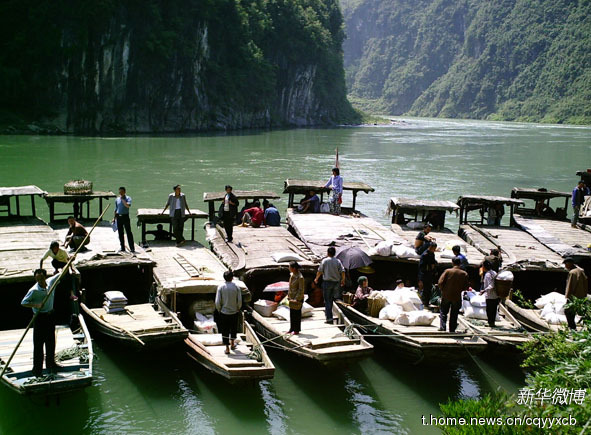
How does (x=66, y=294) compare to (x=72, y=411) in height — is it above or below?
above

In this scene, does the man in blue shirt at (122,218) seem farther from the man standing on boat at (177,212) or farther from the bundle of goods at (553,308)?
the bundle of goods at (553,308)

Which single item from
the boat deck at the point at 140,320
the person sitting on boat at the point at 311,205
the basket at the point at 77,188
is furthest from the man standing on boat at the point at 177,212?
the person sitting on boat at the point at 311,205

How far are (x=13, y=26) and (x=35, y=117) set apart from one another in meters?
8.12

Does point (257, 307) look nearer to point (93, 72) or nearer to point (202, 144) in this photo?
point (202, 144)

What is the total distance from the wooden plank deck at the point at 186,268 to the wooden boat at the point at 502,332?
4174mm

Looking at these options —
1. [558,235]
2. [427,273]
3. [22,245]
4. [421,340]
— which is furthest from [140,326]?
[558,235]

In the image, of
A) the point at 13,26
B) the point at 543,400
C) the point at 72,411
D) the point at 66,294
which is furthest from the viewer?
the point at 13,26

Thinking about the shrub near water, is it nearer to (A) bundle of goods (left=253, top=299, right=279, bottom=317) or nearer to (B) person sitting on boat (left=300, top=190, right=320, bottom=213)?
(A) bundle of goods (left=253, top=299, right=279, bottom=317)

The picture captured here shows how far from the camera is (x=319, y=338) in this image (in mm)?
10461

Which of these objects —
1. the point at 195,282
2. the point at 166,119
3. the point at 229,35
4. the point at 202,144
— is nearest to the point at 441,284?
the point at 195,282

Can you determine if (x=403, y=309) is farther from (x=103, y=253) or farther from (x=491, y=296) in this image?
(x=103, y=253)

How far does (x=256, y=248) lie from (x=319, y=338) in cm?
432

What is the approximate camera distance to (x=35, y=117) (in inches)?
2200

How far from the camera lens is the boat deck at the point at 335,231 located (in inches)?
577
